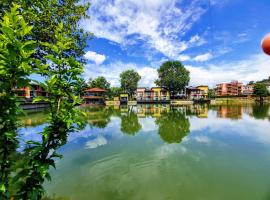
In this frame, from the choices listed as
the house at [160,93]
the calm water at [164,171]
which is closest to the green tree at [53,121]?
the calm water at [164,171]

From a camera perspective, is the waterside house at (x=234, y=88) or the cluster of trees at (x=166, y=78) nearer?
the cluster of trees at (x=166, y=78)

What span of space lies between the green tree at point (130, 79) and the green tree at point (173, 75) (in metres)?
10.9

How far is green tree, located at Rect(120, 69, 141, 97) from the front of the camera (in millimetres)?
65188

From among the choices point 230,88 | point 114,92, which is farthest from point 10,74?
point 230,88

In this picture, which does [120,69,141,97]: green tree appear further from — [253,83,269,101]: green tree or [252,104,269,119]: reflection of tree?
[252,104,269,119]: reflection of tree

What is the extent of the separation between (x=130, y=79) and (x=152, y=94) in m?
10.3

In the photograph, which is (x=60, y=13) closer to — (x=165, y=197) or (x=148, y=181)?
(x=148, y=181)

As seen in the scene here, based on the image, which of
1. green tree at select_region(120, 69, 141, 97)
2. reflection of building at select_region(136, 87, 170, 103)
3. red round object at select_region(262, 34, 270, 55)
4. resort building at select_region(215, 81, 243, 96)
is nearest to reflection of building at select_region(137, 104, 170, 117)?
red round object at select_region(262, 34, 270, 55)

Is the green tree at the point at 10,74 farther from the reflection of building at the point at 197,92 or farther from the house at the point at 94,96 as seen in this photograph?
the reflection of building at the point at 197,92

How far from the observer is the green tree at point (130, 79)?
214 feet

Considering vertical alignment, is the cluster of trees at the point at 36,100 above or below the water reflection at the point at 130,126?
above

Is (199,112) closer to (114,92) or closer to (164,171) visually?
(164,171)

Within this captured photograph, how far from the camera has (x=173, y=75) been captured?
5391 cm

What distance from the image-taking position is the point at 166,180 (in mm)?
4266
